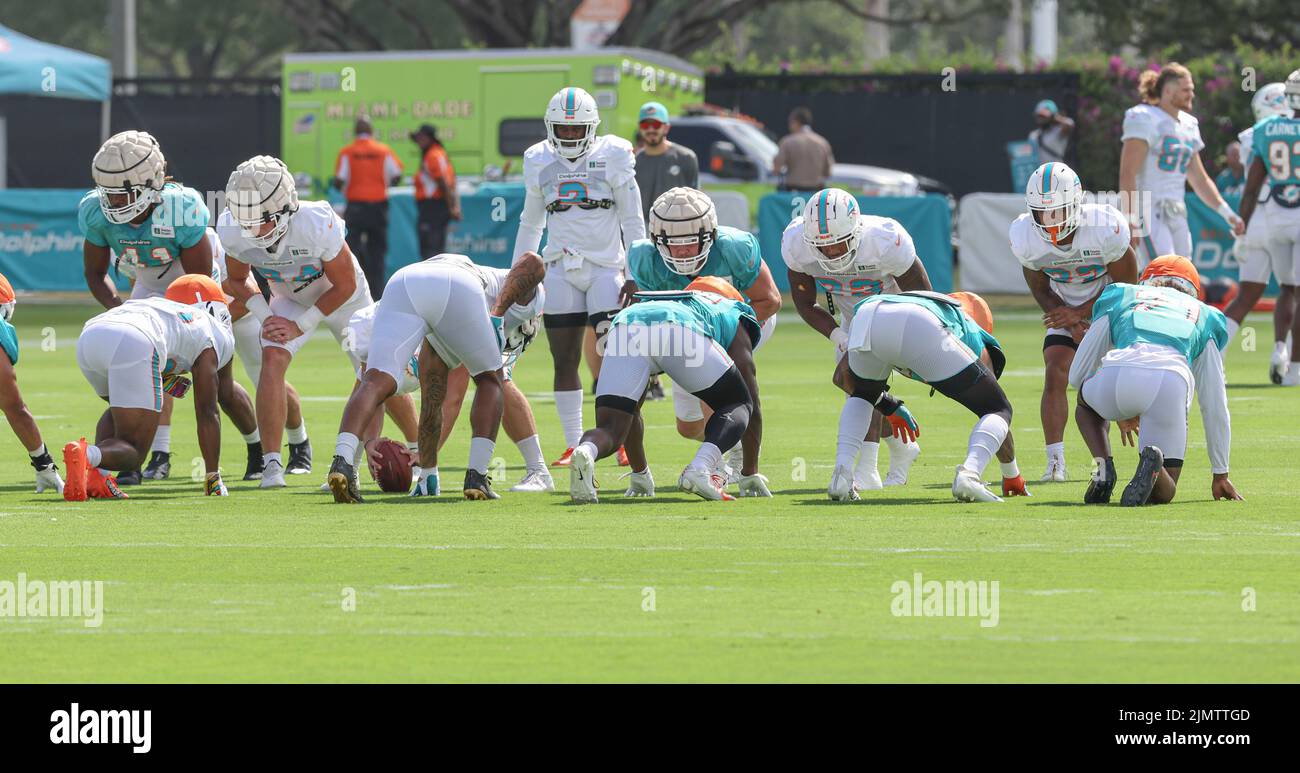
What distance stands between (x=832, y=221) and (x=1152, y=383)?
2032 mm

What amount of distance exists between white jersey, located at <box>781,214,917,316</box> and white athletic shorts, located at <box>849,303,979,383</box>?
3.69 feet

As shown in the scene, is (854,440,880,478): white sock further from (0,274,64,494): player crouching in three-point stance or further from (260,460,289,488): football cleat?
(0,274,64,494): player crouching in three-point stance

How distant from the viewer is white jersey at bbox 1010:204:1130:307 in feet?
37.5

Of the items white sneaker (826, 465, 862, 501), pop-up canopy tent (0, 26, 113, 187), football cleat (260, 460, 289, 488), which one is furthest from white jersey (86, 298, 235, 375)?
pop-up canopy tent (0, 26, 113, 187)

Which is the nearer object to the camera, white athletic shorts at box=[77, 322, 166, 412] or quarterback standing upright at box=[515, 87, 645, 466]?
white athletic shorts at box=[77, 322, 166, 412]

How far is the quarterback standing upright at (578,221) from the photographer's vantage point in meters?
13.0

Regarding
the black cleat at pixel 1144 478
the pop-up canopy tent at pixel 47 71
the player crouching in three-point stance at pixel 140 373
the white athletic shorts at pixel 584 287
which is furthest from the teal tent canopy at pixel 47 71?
the black cleat at pixel 1144 478

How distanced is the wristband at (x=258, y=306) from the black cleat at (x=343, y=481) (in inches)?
73.8

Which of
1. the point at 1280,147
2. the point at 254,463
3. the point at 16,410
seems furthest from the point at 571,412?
the point at 1280,147

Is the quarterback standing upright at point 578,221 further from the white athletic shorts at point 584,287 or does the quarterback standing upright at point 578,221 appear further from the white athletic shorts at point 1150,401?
the white athletic shorts at point 1150,401

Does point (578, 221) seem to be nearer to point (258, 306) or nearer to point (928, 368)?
point (258, 306)

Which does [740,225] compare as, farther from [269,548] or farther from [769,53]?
[769,53]
